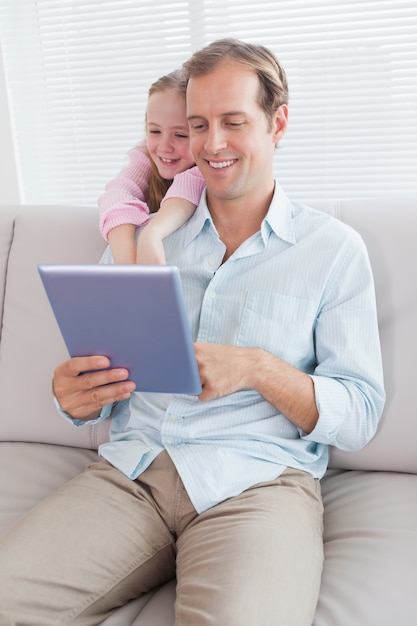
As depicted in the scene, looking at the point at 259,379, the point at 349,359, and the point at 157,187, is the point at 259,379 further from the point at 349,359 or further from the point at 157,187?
the point at 157,187

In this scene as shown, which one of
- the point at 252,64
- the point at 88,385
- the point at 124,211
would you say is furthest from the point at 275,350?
the point at 252,64

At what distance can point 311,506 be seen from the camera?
1238mm

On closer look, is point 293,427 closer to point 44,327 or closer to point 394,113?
point 44,327

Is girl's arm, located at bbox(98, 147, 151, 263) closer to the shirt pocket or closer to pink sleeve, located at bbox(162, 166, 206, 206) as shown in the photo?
pink sleeve, located at bbox(162, 166, 206, 206)

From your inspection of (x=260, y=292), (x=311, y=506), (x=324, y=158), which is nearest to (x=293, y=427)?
(x=311, y=506)

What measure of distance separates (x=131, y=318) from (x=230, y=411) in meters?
0.35

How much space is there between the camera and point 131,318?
1.08m

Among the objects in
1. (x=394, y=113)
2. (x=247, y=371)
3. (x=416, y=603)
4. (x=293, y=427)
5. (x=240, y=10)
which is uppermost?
(x=240, y=10)

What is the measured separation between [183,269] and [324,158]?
978 mm

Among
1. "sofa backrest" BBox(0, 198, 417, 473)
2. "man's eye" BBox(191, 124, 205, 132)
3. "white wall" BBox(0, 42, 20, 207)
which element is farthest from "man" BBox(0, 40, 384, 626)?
"white wall" BBox(0, 42, 20, 207)

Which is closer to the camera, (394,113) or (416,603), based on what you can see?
(416,603)

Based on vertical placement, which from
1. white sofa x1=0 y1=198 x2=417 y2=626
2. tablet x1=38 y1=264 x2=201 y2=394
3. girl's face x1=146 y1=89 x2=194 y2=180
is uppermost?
girl's face x1=146 y1=89 x2=194 y2=180

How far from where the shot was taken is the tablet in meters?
1.03

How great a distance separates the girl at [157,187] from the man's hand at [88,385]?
0.95ft
